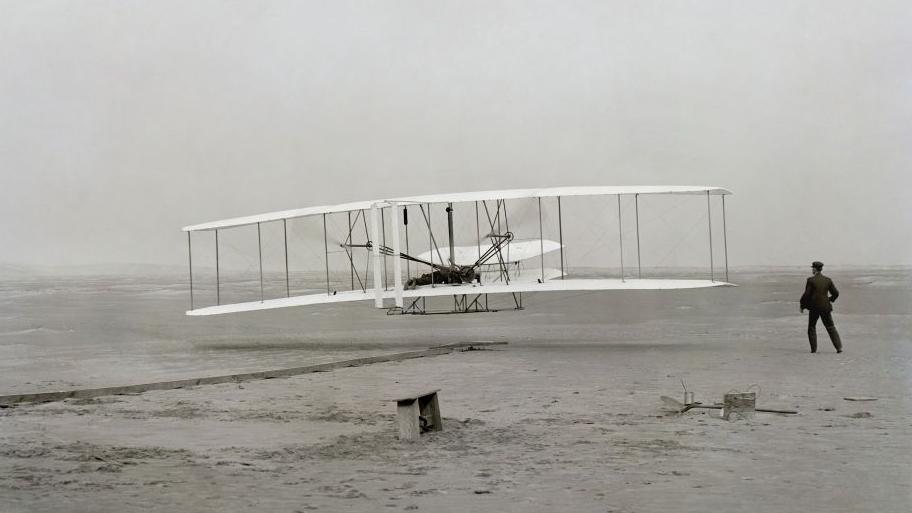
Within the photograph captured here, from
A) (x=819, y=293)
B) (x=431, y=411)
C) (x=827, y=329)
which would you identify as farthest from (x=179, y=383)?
(x=827, y=329)

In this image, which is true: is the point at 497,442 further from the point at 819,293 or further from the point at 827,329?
the point at 827,329

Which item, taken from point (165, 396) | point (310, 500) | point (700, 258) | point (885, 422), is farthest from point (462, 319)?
point (700, 258)

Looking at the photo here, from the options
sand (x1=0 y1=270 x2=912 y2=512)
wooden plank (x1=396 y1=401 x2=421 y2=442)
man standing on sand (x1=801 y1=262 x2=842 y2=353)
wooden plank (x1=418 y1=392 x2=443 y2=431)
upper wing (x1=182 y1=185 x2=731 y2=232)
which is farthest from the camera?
upper wing (x1=182 y1=185 x2=731 y2=232)

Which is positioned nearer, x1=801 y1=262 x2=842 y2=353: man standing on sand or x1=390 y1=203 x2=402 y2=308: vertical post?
x1=801 y1=262 x2=842 y2=353: man standing on sand

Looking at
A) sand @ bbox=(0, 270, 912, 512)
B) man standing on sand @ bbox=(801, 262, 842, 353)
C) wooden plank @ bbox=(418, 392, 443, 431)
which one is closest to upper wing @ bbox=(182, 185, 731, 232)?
man standing on sand @ bbox=(801, 262, 842, 353)

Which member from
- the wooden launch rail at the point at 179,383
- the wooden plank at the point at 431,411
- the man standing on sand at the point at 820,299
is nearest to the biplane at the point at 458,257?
the man standing on sand at the point at 820,299

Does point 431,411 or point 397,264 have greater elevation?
point 397,264

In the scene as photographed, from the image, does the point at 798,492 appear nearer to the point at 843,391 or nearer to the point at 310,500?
the point at 310,500

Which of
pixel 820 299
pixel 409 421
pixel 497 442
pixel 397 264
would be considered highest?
pixel 397 264

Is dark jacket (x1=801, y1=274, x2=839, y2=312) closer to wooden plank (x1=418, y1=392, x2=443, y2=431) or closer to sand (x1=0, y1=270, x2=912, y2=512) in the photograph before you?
sand (x1=0, y1=270, x2=912, y2=512)

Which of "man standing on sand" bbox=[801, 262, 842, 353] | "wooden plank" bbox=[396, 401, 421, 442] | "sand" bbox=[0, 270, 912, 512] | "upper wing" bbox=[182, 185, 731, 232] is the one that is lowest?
"sand" bbox=[0, 270, 912, 512]
